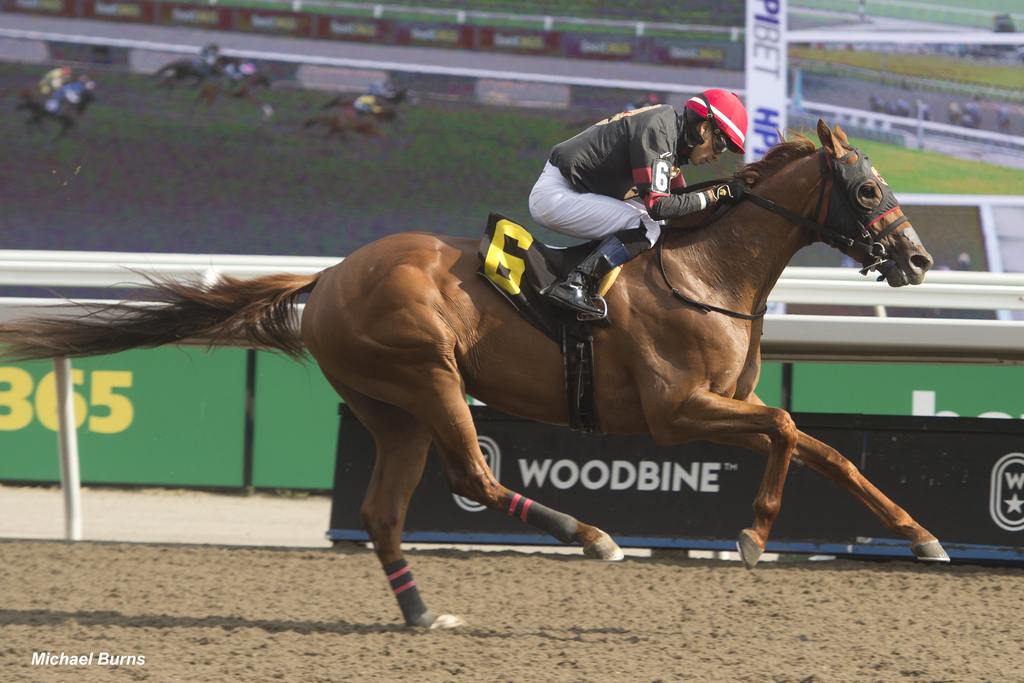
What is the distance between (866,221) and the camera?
425cm

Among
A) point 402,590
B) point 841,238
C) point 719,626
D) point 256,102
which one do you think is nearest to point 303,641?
point 402,590

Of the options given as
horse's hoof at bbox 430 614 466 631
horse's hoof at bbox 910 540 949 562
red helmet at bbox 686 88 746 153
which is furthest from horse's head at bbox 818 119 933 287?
horse's hoof at bbox 430 614 466 631

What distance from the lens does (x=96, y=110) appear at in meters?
16.3

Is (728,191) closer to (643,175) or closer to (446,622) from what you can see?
(643,175)

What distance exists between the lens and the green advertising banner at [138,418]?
22.8ft

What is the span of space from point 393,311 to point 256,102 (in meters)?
12.6

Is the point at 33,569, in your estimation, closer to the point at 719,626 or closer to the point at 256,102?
the point at 719,626

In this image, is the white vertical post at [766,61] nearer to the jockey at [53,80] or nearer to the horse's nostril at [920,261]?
the jockey at [53,80]

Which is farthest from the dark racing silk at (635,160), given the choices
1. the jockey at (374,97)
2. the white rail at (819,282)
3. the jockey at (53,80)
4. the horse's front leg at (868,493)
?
the jockey at (53,80)

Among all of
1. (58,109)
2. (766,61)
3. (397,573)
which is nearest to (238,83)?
(58,109)

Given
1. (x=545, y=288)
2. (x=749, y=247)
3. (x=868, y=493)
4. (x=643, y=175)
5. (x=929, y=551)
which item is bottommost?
(x=929, y=551)

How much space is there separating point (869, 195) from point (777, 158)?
0.39 metres

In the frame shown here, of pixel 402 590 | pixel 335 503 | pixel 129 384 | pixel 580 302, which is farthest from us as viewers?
pixel 129 384

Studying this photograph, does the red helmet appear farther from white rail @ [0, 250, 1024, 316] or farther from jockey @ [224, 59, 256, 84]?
jockey @ [224, 59, 256, 84]
